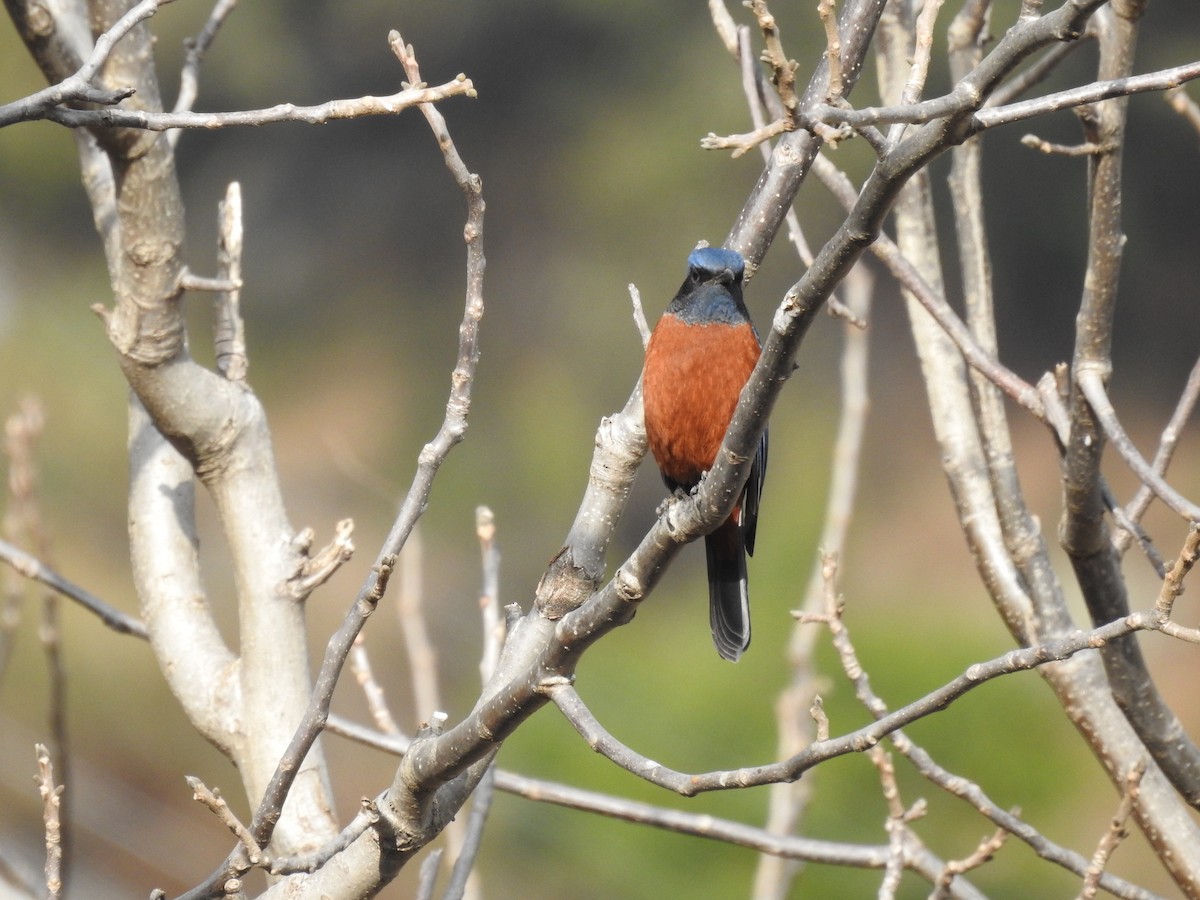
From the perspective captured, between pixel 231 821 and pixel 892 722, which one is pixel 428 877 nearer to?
pixel 231 821

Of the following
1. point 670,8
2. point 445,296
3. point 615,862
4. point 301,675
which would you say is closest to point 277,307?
point 445,296

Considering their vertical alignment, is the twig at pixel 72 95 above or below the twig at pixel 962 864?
above

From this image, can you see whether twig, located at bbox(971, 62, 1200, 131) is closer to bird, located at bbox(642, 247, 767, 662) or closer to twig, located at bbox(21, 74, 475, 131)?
twig, located at bbox(21, 74, 475, 131)

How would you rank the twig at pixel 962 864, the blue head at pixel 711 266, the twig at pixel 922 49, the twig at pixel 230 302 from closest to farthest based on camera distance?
the twig at pixel 922 49, the twig at pixel 962 864, the twig at pixel 230 302, the blue head at pixel 711 266

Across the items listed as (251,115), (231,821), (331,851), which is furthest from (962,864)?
(251,115)

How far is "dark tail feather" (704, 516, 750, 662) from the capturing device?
2936 millimetres

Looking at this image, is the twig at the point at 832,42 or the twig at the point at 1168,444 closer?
the twig at the point at 832,42

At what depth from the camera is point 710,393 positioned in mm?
2828

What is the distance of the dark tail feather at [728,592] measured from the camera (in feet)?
9.63

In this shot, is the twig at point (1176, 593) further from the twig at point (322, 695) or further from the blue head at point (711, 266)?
the blue head at point (711, 266)

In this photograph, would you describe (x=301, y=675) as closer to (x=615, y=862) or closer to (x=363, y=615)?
(x=363, y=615)

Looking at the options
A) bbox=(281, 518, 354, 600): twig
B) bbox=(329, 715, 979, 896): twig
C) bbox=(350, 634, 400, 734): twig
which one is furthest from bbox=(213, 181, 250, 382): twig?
bbox=(329, 715, 979, 896): twig

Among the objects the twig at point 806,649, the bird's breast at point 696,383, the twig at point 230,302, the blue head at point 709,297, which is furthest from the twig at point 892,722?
the blue head at point 709,297

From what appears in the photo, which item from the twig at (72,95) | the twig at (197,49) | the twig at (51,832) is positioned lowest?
the twig at (51,832)
